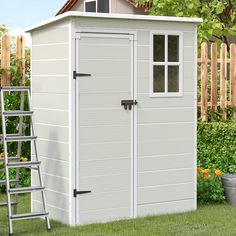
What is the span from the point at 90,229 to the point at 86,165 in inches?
26.5

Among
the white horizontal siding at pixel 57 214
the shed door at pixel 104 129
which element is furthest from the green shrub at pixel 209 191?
the white horizontal siding at pixel 57 214

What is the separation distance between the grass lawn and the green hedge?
3.51 metres

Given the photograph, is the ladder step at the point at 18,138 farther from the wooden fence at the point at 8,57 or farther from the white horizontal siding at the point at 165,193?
the wooden fence at the point at 8,57

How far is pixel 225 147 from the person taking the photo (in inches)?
468

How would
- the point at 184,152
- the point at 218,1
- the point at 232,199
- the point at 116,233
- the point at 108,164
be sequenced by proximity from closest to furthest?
the point at 116,233 → the point at 108,164 → the point at 184,152 → the point at 232,199 → the point at 218,1

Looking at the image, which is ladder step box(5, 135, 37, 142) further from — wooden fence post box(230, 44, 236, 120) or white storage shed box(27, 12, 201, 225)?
wooden fence post box(230, 44, 236, 120)

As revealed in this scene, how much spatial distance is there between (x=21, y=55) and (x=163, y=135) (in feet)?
14.8

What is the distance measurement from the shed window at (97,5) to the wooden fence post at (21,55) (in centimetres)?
1226

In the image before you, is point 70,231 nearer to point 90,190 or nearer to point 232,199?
point 90,190

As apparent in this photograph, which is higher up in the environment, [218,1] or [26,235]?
[218,1]

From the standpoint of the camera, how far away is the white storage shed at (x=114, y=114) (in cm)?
759

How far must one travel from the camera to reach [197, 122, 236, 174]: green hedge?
1185 centimetres

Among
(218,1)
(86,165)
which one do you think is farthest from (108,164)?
(218,1)

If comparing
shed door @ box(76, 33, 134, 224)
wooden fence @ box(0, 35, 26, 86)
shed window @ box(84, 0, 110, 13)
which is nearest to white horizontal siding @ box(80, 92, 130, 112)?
shed door @ box(76, 33, 134, 224)
